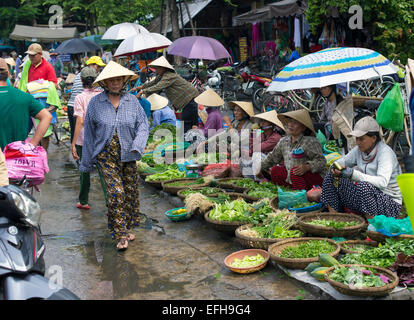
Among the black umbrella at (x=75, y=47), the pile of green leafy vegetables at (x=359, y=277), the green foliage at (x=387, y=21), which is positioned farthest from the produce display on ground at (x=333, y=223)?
the black umbrella at (x=75, y=47)

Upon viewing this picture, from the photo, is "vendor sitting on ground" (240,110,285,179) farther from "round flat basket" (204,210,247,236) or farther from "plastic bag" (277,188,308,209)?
"round flat basket" (204,210,247,236)

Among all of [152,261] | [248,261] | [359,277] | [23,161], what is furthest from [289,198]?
[23,161]

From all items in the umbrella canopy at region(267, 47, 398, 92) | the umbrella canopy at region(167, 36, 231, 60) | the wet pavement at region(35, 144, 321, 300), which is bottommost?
the wet pavement at region(35, 144, 321, 300)

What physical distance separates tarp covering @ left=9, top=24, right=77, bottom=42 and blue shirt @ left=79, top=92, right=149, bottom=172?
2797cm

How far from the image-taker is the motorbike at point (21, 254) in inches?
105

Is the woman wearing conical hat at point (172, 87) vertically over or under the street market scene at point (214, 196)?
over

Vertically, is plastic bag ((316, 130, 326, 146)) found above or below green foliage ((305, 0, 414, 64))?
below

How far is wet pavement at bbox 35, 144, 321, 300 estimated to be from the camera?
4.18 m

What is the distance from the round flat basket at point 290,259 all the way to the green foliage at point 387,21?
21.9 ft

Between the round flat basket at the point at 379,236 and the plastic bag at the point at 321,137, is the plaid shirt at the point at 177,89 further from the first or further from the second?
the round flat basket at the point at 379,236

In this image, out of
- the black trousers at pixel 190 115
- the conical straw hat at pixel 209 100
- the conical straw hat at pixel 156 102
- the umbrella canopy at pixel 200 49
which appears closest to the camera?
the conical straw hat at pixel 209 100

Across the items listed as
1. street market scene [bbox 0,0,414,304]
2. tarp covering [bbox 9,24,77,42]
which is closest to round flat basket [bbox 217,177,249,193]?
street market scene [bbox 0,0,414,304]

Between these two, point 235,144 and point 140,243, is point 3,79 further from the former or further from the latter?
point 235,144

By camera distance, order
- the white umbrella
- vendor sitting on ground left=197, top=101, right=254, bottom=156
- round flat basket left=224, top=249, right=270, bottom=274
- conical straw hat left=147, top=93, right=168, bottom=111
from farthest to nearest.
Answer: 1. the white umbrella
2. conical straw hat left=147, top=93, right=168, bottom=111
3. vendor sitting on ground left=197, top=101, right=254, bottom=156
4. round flat basket left=224, top=249, right=270, bottom=274
